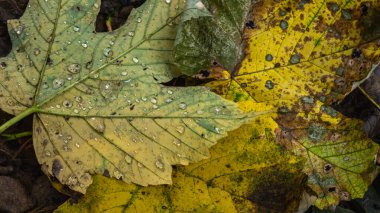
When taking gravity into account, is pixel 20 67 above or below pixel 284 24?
below

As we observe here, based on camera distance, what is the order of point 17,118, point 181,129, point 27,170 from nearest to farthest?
point 181,129, point 17,118, point 27,170

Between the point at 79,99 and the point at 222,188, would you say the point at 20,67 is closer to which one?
the point at 79,99

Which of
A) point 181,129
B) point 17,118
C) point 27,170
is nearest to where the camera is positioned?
point 181,129

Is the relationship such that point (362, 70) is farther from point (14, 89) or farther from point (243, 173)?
point (14, 89)

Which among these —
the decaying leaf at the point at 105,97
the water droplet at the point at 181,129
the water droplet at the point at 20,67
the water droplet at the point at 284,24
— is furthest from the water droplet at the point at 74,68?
the water droplet at the point at 284,24

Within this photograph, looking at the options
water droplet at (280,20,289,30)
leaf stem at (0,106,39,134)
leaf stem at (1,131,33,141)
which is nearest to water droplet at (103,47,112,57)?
leaf stem at (0,106,39,134)

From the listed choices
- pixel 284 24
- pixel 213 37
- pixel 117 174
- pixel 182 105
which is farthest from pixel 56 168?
pixel 284 24

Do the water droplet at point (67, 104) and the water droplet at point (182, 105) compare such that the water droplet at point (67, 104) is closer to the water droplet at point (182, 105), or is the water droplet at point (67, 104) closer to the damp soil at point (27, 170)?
the damp soil at point (27, 170)
